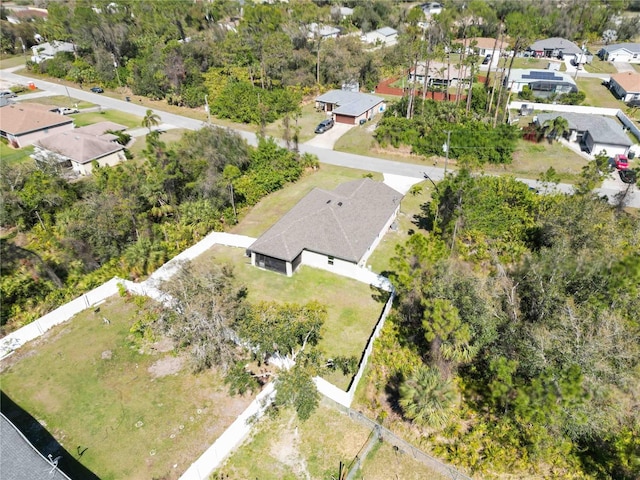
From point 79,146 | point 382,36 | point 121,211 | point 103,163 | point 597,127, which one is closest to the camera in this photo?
point 121,211

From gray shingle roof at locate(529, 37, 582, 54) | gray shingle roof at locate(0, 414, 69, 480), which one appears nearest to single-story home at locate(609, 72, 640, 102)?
gray shingle roof at locate(529, 37, 582, 54)

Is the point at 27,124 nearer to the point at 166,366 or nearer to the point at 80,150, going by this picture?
the point at 80,150

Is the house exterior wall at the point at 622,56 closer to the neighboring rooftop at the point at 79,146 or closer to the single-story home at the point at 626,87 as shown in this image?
the single-story home at the point at 626,87

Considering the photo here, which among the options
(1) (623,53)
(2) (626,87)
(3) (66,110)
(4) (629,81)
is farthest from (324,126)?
(1) (623,53)

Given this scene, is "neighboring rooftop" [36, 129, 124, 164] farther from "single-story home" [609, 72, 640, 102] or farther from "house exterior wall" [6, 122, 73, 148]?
"single-story home" [609, 72, 640, 102]

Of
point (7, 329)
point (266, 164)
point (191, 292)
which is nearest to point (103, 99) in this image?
point (266, 164)

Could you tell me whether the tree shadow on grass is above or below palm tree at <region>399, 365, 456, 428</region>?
below
